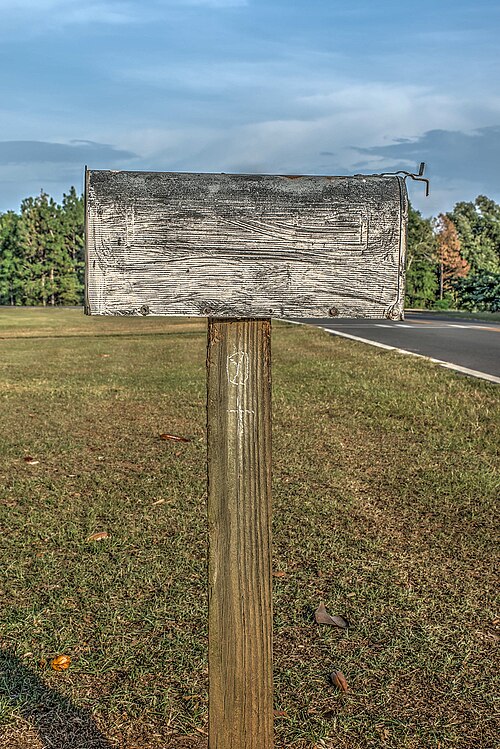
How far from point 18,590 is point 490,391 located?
21.2ft

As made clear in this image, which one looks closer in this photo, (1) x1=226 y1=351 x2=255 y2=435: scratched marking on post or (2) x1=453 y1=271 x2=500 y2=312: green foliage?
(1) x1=226 y1=351 x2=255 y2=435: scratched marking on post

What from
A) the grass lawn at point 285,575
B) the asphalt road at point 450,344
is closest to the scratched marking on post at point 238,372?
the grass lawn at point 285,575

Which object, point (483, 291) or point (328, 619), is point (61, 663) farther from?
point (483, 291)

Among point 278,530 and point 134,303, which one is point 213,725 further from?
point 278,530

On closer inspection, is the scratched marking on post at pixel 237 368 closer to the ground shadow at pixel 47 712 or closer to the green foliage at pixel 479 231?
the ground shadow at pixel 47 712

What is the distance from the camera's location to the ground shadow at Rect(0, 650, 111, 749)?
2.77 meters

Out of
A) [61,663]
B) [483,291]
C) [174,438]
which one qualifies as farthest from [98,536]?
[483,291]

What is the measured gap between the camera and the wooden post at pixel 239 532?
2127mm

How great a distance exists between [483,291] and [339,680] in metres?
38.3

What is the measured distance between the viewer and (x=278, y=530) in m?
4.68

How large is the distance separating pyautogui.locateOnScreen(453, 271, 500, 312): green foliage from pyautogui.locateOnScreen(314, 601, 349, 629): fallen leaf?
3712 cm

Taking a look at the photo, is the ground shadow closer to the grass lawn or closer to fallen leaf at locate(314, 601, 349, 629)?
the grass lawn

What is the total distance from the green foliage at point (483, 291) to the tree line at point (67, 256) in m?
26.6

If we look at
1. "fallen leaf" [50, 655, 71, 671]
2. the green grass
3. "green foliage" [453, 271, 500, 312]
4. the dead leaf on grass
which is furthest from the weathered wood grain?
"green foliage" [453, 271, 500, 312]
